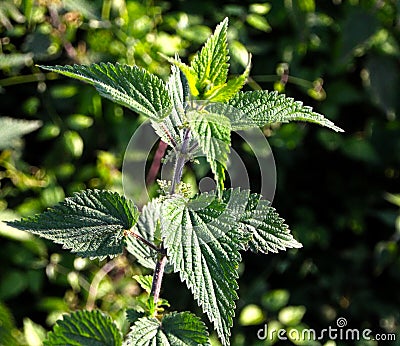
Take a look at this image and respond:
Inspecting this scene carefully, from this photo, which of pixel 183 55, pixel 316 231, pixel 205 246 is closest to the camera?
pixel 205 246

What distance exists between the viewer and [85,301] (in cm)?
142

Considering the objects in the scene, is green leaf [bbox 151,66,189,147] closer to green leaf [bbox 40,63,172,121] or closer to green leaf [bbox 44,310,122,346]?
green leaf [bbox 40,63,172,121]

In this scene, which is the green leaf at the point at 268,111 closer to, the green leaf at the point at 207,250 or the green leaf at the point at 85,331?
the green leaf at the point at 207,250

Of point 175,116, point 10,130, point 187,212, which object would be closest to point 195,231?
point 187,212

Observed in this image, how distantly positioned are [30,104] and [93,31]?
204 mm

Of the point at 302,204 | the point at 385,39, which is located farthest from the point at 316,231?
the point at 385,39

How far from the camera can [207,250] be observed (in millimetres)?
666

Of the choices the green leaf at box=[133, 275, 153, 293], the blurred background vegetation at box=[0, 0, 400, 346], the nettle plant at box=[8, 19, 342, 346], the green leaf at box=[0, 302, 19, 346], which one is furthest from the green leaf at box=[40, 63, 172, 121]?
the green leaf at box=[0, 302, 19, 346]

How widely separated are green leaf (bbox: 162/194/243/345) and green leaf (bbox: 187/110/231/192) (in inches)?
2.0

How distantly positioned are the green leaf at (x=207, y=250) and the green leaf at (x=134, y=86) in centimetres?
9

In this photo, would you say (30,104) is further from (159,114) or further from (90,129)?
(159,114)

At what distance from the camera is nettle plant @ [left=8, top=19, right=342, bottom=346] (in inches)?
25.4

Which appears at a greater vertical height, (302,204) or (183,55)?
(183,55)

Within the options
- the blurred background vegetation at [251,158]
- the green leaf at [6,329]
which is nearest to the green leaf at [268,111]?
the blurred background vegetation at [251,158]
